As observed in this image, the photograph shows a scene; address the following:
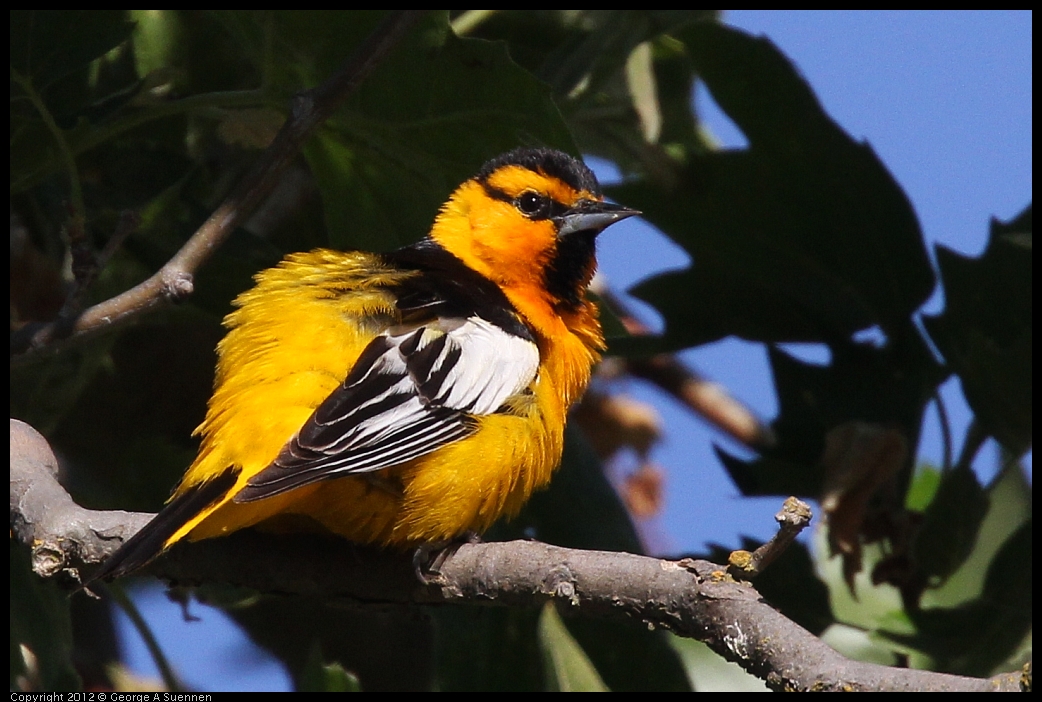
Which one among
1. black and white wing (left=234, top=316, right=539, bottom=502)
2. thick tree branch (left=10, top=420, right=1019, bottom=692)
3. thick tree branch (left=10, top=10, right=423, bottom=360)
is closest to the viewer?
thick tree branch (left=10, top=420, right=1019, bottom=692)

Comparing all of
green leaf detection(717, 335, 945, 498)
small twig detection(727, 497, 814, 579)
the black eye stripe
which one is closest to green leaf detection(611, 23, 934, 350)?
green leaf detection(717, 335, 945, 498)

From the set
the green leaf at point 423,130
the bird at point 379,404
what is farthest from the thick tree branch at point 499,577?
the green leaf at point 423,130

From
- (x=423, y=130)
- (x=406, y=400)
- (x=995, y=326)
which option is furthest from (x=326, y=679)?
(x=995, y=326)

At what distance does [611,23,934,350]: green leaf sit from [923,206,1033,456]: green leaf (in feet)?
0.56

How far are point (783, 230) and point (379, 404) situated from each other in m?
1.78

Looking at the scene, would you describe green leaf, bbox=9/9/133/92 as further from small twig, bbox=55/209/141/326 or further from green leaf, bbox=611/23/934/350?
green leaf, bbox=611/23/934/350

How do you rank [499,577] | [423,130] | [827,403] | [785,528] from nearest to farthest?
[785,528]
[499,577]
[423,130]
[827,403]

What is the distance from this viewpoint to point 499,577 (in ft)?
8.34

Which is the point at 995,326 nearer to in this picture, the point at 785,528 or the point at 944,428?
the point at 944,428

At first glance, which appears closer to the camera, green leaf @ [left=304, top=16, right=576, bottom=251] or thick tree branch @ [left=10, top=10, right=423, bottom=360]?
thick tree branch @ [left=10, top=10, right=423, bottom=360]

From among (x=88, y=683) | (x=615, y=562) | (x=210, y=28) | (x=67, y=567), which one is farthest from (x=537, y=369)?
(x=88, y=683)

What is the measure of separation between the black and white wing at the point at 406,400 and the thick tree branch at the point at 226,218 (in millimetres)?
411

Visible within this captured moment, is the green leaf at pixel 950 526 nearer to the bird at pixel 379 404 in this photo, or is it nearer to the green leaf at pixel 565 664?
the bird at pixel 379 404

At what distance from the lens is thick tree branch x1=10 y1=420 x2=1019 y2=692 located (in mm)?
1964
